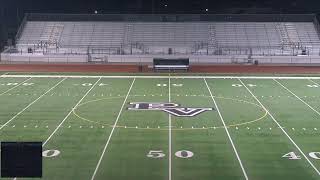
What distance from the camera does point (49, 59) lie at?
40406 mm

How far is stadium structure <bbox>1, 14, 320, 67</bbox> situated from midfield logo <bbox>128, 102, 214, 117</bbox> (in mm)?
18821

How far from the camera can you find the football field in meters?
13.8

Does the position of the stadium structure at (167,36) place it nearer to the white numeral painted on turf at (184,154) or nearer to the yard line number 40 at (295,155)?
the white numeral painted on turf at (184,154)

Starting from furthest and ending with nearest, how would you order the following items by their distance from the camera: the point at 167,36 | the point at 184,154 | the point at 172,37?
the point at 167,36, the point at 172,37, the point at 184,154

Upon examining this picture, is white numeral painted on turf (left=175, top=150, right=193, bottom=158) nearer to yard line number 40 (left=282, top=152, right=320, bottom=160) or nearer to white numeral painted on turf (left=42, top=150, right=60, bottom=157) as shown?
yard line number 40 (left=282, top=152, right=320, bottom=160)

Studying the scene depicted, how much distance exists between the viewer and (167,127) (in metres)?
18.3

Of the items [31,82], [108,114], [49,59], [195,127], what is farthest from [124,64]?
[195,127]

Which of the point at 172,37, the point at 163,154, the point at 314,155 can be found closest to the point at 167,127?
the point at 163,154

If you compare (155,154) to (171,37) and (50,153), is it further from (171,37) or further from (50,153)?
(171,37)

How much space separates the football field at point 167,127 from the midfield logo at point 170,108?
36 mm

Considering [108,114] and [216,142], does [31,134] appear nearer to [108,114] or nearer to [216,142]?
[108,114]

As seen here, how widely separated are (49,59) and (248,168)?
94.1 ft

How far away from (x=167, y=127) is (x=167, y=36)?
28.5 metres

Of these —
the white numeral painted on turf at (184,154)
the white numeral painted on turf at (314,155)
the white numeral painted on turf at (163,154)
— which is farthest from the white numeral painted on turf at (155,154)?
the white numeral painted on turf at (314,155)
